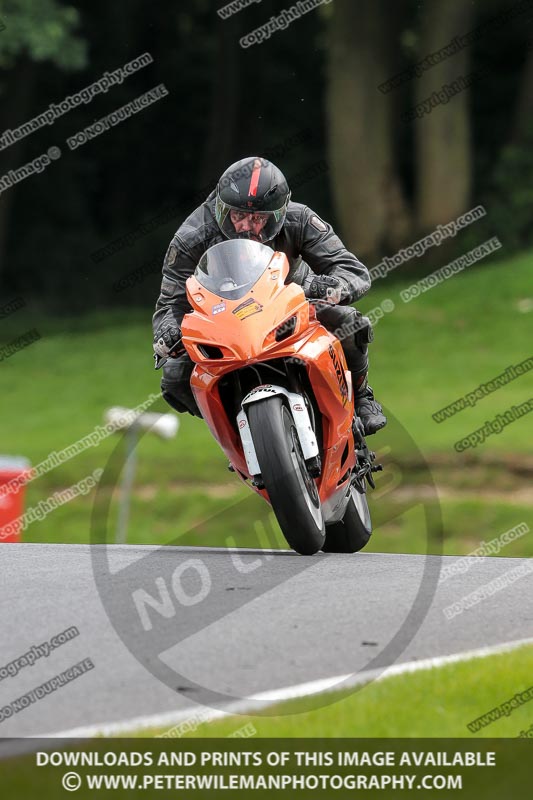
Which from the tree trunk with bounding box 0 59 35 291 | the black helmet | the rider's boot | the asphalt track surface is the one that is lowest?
the tree trunk with bounding box 0 59 35 291

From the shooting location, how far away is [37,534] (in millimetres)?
17766

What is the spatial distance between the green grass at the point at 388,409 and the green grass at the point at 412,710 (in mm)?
6667

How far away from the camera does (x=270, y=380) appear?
6645 mm

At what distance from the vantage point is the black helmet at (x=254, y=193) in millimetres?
6730

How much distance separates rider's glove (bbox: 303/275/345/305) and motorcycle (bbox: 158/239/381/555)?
0.40 ft

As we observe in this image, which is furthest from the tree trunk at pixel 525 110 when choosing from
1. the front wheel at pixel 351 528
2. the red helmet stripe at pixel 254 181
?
the red helmet stripe at pixel 254 181

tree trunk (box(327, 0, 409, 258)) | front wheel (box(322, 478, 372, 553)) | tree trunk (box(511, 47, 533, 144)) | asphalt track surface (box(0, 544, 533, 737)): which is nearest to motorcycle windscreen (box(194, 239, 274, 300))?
asphalt track surface (box(0, 544, 533, 737))

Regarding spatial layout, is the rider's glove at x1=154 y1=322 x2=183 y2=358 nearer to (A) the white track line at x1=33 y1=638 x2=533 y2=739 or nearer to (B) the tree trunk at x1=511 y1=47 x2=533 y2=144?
(A) the white track line at x1=33 y1=638 x2=533 y2=739

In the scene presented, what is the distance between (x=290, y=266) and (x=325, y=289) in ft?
1.59

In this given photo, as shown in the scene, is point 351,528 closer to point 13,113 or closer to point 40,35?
point 40,35

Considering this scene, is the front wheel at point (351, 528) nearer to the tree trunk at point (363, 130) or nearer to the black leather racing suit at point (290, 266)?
the black leather racing suit at point (290, 266)

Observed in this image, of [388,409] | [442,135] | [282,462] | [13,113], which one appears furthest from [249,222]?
[13,113]

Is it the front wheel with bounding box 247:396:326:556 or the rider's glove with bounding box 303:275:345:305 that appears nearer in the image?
the front wheel with bounding box 247:396:326:556

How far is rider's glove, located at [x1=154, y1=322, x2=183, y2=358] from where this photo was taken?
22.8 ft
